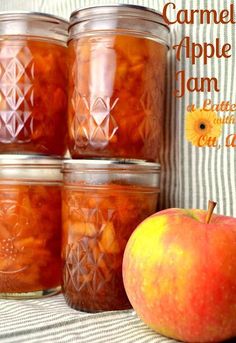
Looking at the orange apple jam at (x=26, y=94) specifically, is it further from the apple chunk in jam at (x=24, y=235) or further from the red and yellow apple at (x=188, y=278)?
the red and yellow apple at (x=188, y=278)

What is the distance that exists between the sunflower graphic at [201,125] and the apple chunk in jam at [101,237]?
0.54 ft

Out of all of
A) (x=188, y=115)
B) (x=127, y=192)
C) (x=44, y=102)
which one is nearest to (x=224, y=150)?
(x=188, y=115)

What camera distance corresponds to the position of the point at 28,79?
89 cm

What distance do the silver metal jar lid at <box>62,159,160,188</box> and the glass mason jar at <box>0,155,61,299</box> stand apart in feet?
0.21

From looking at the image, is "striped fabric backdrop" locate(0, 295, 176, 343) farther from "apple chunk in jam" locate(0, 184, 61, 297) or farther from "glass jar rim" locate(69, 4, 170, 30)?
"glass jar rim" locate(69, 4, 170, 30)

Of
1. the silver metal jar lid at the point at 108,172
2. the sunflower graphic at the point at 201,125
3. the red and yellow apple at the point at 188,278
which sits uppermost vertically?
the sunflower graphic at the point at 201,125

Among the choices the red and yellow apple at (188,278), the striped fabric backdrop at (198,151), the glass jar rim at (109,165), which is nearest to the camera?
the red and yellow apple at (188,278)

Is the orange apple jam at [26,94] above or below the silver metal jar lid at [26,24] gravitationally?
below

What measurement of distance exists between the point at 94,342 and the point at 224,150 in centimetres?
40

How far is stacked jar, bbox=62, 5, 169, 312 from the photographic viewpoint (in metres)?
0.81

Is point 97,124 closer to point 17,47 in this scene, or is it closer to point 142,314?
point 17,47

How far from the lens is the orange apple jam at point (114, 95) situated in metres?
0.83

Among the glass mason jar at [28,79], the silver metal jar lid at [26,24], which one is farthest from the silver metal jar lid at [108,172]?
the silver metal jar lid at [26,24]

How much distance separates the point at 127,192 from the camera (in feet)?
2.65
